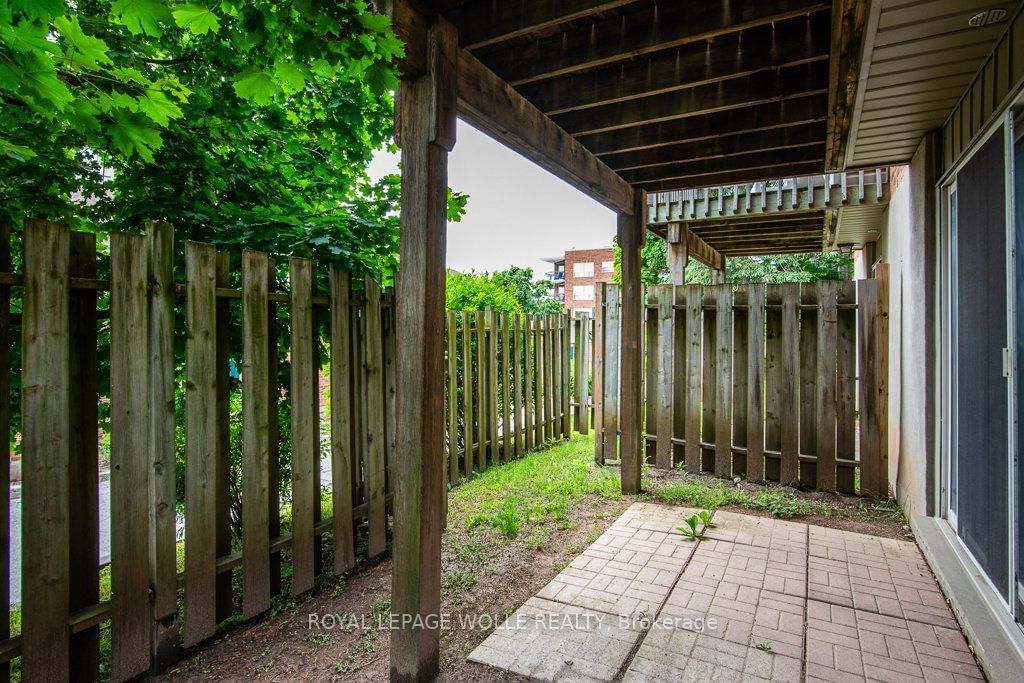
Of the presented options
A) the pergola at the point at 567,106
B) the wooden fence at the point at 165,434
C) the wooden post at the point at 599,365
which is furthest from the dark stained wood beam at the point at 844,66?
the wooden post at the point at 599,365

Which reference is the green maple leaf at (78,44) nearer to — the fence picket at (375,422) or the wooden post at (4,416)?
the wooden post at (4,416)

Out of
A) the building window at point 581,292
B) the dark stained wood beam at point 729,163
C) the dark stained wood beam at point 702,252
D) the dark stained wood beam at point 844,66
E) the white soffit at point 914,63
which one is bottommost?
the dark stained wood beam at point 844,66

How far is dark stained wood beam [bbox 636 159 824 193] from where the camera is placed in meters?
4.29

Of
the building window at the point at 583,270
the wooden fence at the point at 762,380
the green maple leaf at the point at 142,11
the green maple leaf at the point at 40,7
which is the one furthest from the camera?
the building window at the point at 583,270

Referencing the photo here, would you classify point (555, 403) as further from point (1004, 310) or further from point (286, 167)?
point (1004, 310)

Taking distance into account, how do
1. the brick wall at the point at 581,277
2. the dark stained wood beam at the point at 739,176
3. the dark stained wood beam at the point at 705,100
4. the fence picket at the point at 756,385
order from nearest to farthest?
the dark stained wood beam at the point at 705,100 < the dark stained wood beam at the point at 739,176 < the fence picket at the point at 756,385 < the brick wall at the point at 581,277

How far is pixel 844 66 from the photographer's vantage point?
2.57 metres

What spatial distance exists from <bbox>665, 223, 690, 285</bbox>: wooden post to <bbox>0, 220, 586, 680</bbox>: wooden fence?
599cm

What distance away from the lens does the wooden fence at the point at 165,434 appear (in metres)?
1.91

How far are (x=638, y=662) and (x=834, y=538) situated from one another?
7.35 ft

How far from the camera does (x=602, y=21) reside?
8.63ft

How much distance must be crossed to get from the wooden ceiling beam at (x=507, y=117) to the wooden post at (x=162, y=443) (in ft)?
4.19

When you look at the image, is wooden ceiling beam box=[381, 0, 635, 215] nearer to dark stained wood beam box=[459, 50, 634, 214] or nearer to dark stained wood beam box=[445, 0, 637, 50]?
dark stained wood beam box=[459, 50, 634, 214]

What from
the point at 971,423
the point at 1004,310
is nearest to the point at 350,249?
the point at 1004,310
